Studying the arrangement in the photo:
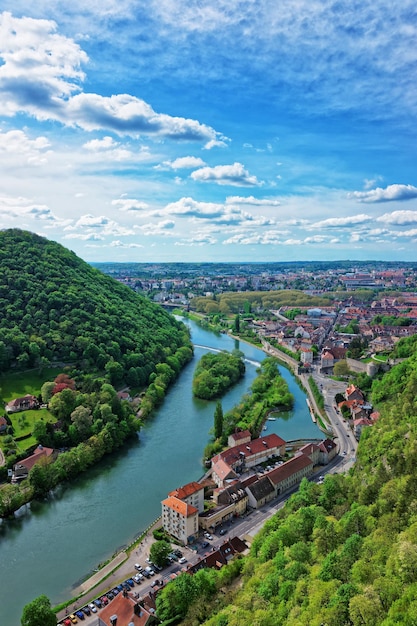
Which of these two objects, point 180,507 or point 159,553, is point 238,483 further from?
point 159,553

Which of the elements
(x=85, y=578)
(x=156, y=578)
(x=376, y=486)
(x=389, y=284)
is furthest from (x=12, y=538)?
(x=389, y=284)

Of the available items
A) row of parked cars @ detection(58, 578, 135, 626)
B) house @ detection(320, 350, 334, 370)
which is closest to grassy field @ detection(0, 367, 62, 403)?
row of parked cars @ detection(58, 578, 135, 626)

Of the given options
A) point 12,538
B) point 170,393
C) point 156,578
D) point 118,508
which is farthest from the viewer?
point 170,393

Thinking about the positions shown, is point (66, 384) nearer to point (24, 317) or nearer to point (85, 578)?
point (24, 317)

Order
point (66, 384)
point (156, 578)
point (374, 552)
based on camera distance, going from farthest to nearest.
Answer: point (66, 384) → point (156, 578) → point (374, 552)

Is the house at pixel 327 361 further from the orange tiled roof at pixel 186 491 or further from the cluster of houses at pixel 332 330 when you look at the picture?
the orange tiled roof at pixel 186 491

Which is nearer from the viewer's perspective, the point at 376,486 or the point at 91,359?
the point at 376,486

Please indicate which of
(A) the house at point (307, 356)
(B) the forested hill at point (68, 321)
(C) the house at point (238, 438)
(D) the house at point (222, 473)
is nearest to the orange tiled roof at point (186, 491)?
Answer: (D) the house at point (222, 473)
